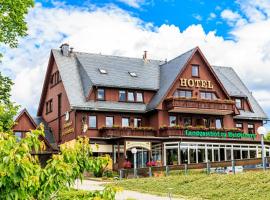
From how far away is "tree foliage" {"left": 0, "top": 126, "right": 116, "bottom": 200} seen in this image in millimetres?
5988

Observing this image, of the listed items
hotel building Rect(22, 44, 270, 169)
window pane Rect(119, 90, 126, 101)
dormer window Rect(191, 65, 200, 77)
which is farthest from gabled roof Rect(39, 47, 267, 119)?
dormer window Rect(191, 65, 200, 77)

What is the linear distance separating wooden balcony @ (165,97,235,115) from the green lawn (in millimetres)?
19674

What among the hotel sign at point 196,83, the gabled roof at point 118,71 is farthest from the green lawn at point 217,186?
the hotel sign at point 196,83

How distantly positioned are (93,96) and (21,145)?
124 feet

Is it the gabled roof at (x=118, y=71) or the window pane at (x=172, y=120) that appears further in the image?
the window pane at (x=172, y=120)

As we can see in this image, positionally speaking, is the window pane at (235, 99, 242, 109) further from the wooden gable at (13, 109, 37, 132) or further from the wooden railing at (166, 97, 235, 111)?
the wooden gable at (13, 109, 37, 132)

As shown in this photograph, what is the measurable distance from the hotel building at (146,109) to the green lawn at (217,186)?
17.4 metres

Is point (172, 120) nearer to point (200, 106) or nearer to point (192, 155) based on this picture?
point (200, 106)

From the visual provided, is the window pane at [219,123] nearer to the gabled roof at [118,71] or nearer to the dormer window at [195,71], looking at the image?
the dormer window at [195,71]

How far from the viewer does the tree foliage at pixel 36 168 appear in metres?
5.99

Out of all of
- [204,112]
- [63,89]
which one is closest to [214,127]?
[204,112]

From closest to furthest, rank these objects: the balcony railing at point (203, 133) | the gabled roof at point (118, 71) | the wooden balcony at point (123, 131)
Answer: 1. the wooden balcony at point (123, 131)
2. the balcony railing at point (203, 133)
3. the gabled roof at point (118, 71)

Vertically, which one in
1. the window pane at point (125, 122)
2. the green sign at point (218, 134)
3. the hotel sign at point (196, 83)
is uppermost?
the hotel sign at point (196, 83)

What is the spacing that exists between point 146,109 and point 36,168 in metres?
39.3
